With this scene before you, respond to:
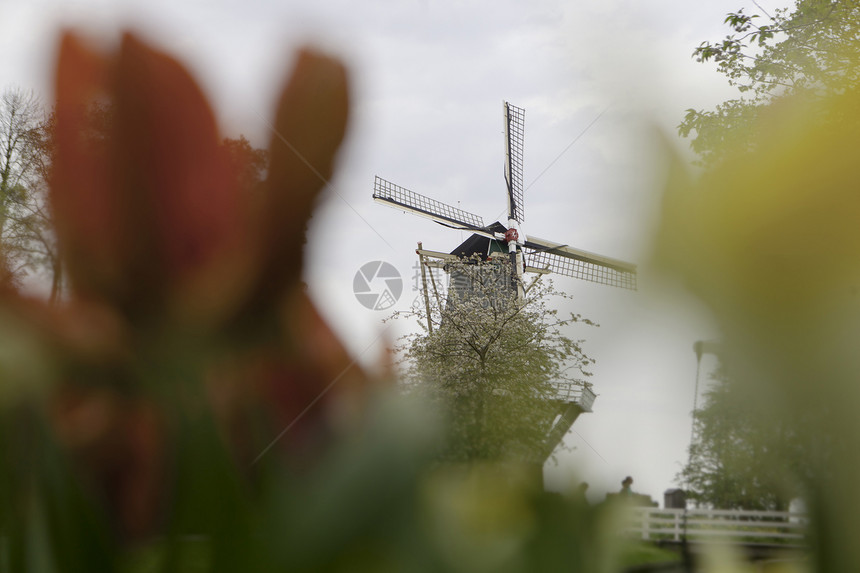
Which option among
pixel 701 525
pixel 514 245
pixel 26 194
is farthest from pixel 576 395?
pixel 514 245

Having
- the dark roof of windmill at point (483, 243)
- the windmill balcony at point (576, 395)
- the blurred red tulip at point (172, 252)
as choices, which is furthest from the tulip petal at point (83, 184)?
the dark roof of windmill at point (483, 243)

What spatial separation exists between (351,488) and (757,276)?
96 millimetres

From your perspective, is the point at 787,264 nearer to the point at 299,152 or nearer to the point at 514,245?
the point at 299,152

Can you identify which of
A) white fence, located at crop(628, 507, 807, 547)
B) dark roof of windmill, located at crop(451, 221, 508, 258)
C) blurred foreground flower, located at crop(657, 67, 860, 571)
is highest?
dark roof of windmill, located at crop(451, 221, 508, 258)

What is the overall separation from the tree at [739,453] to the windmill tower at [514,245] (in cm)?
3

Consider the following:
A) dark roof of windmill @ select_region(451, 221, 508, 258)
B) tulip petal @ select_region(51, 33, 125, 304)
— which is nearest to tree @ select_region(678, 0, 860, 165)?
tulip petal @ select_region(51, 33, 125, 304)

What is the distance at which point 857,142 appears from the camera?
15 cm

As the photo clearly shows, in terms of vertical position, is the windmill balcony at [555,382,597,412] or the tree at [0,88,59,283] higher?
the tree at [0,88,59,283]

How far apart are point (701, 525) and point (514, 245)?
712cm

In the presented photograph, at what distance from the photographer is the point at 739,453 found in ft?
0.50

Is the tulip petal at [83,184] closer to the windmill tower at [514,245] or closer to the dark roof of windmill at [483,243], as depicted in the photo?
the windmill tower at [514,245]

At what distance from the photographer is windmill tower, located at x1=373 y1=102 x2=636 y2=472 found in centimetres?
19

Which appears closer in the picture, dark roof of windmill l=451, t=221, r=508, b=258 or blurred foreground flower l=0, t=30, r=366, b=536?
blurred foreground flower l=0, t=30, r=366, b=536

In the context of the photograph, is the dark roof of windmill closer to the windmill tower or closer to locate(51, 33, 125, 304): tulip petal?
the windmill tower
